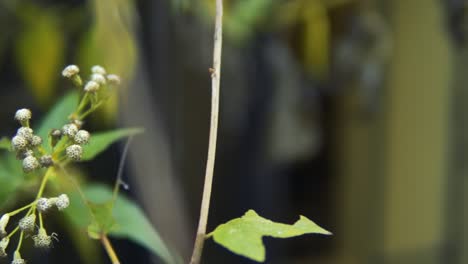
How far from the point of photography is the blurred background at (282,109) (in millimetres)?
526

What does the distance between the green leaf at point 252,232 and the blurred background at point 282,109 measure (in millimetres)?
77

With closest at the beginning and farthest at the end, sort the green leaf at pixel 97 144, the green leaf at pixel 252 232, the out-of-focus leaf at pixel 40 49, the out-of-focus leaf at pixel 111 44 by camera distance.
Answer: the green leaf at pixel 252 232 → the green leaf at pixel 97 144 → the out-of-focus leaf at pixel 111 44 → the out-of-focus leaf at pixel 40 49

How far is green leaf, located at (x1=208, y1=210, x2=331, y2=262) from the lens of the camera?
0.19 metres

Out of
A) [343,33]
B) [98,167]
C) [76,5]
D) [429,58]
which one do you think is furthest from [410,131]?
[98,167]

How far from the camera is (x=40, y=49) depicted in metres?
0.62

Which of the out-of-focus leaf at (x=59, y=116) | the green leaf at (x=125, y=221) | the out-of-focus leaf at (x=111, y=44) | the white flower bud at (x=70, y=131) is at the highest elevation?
the out-of-focus leaf at (x=111, y=44)

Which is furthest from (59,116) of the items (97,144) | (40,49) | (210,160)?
(40,49)

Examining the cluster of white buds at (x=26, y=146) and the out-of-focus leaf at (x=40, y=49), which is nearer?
the cluster of white buds at (x=26, y=146)

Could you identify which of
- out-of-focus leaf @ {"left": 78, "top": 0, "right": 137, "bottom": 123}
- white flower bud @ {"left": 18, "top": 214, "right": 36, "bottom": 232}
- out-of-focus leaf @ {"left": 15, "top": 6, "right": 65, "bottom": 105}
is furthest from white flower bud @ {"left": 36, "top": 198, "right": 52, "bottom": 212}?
out-of-focus leaf @ {"left": 15, "top": 6, "right": 65, "bottom": 105}

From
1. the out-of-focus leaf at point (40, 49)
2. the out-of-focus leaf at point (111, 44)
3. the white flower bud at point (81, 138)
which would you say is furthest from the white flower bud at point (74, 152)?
A: the out-of-focus leaf at point (40, 49)

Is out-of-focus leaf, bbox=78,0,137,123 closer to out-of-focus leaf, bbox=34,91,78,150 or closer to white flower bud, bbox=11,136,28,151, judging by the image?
out-of-focus leaf, bbox=34,91,78,150

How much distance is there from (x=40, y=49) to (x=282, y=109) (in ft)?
1.82

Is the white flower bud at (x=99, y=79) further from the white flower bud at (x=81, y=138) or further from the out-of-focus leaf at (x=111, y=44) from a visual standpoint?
the out-of-focus leaf at (x=111, y=44)

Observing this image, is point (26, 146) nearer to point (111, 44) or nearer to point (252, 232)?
point (252, 232)
